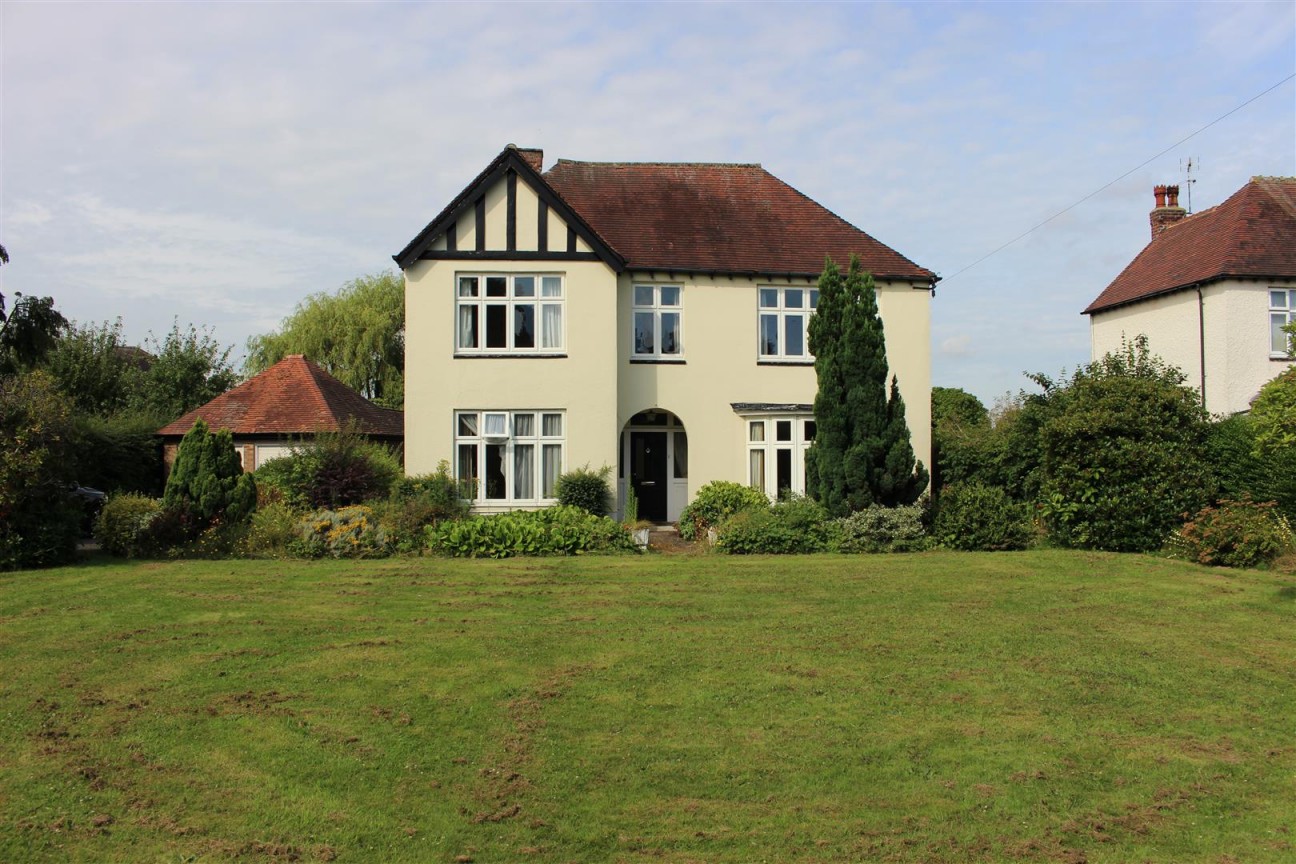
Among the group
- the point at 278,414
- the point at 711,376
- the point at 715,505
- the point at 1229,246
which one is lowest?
the point at 715,505

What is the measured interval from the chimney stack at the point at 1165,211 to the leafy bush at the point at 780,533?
21380mm

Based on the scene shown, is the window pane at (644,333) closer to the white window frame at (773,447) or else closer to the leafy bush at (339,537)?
the white window frame at (773,447)

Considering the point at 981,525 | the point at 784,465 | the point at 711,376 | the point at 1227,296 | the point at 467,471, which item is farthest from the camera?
the point at 1227,296

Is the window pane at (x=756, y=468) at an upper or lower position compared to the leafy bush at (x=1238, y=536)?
upper

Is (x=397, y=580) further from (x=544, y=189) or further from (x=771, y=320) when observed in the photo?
(x=771, y=320)

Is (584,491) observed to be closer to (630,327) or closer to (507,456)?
(507,456)

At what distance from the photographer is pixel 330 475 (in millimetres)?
18984

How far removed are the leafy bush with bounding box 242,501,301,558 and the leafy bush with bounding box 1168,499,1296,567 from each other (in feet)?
50.2

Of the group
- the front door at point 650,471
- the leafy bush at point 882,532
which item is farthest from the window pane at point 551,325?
the leafy bush at point 882,532

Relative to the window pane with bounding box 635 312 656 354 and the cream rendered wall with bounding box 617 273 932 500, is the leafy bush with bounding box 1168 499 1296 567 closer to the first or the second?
the cream rendered wall with bounding box 617 273 932 500

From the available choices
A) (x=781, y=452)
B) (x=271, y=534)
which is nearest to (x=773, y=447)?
(x=781, y=452)

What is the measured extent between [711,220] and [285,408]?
1314 centimetres

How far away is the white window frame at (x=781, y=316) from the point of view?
73.7ft

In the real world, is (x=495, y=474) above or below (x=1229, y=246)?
below
